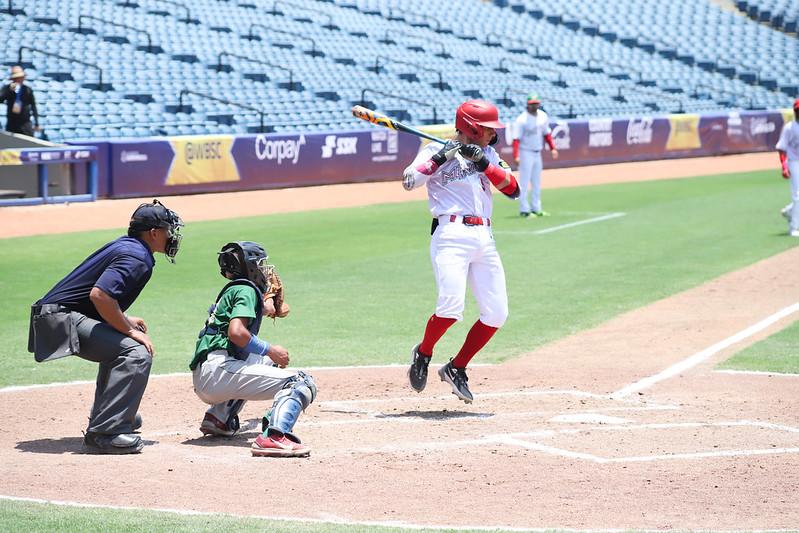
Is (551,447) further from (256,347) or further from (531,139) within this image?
(531,139)

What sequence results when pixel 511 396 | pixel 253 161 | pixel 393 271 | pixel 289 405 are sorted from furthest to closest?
pixel 253 161, pixel 393 271, pixel 511 396, pixel 289 405

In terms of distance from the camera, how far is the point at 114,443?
6.77m

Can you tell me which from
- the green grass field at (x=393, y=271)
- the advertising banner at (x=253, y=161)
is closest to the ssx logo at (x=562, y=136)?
the advertising banner at (x=253, y=161)

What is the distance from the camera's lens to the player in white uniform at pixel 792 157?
17719 mm

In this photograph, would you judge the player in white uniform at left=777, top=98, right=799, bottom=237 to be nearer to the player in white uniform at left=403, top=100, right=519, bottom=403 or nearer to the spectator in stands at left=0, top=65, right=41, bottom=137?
the player in white uniform at left=403, top=100, right=519, bottom=403

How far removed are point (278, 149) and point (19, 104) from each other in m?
6.24

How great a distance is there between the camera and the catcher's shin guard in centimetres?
671

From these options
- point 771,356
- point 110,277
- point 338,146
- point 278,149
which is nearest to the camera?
point 110,277

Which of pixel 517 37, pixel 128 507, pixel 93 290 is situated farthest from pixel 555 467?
pixel 517 37

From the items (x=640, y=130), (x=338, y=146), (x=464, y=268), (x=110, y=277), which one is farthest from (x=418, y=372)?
(x=640, y=130)

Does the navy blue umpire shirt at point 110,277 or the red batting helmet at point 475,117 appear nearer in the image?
the navy blue umpire shirt at point 110,277

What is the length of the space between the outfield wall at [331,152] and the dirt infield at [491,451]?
14.8 m

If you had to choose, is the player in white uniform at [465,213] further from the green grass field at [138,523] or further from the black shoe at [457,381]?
the green grass field at [138,523]

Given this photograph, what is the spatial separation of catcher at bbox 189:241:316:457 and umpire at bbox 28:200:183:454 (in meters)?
0.37
